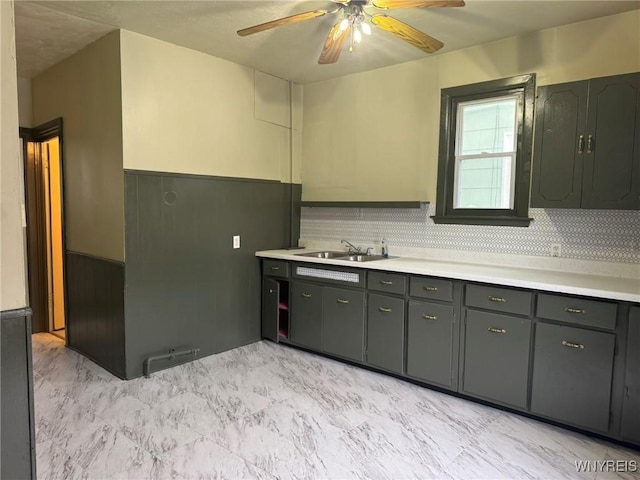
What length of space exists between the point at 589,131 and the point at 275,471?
9.30ft

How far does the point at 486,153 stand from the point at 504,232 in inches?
26.6

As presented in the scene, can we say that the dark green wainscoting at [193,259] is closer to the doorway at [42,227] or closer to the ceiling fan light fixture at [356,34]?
the doorway at [42,227]

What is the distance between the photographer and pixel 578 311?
2.60m

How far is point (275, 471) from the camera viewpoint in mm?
2271

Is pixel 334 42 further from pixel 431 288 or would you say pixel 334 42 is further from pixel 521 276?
pixel 521 276

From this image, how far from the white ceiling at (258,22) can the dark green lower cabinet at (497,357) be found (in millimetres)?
2066

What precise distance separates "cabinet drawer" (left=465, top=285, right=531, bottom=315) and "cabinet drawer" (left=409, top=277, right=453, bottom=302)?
0.15 metres

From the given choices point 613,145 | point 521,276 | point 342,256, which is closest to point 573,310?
point 521,276

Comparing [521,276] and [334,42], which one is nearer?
[334,42]

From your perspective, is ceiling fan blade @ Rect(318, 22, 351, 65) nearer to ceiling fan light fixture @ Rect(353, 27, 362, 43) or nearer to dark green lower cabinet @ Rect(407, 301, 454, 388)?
ceiling fan light fixture @ Rect(353, 27, 362, 43)

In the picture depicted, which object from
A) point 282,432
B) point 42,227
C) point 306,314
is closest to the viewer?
point 282,432

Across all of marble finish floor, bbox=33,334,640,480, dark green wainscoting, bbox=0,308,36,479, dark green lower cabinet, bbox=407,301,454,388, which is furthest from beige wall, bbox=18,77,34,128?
dark green lower cabinet, bbox=407,301,454,388

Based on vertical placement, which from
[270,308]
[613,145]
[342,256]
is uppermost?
[613,145]

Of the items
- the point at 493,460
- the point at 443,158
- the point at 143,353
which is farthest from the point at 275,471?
the point at 443,158
